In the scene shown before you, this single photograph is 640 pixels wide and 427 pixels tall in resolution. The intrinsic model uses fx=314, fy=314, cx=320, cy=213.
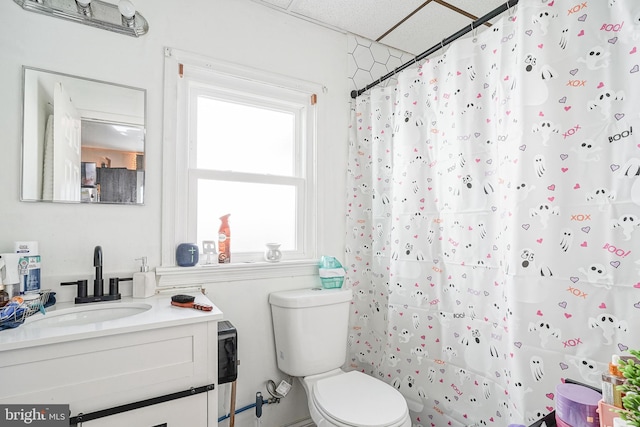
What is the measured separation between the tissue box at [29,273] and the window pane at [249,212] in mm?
629

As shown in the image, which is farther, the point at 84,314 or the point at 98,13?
the point at 98,13

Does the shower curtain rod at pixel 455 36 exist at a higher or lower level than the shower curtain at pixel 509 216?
higher

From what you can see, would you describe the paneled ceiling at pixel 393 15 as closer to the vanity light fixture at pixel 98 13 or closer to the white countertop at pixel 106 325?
the vanity light fixture at pixel 98 13

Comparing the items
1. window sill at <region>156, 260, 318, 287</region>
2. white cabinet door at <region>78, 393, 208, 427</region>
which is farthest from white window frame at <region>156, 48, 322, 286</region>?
white cabinet door at <region>78, 393, 208, 427</region>

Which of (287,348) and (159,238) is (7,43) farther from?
(287,348)

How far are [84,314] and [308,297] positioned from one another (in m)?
0.94

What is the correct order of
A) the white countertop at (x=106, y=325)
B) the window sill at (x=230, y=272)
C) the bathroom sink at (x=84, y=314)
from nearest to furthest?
the white countertop at (x=106, y=325) < the bathroom sink at (x=84, y=314) < the window sill at (x=230, y=272)

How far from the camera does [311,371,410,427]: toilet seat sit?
3.92 ft

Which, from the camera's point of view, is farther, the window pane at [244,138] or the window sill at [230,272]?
the window pane at [244,138]

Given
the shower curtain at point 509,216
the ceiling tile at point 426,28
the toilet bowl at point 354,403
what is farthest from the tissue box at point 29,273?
the ceiling tile at point 426,28

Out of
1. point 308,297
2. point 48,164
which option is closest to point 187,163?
point 48,164

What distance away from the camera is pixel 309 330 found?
5.24 ft

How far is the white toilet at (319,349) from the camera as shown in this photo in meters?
1.37

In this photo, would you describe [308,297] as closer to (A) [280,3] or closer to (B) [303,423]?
(B) [303,423]
